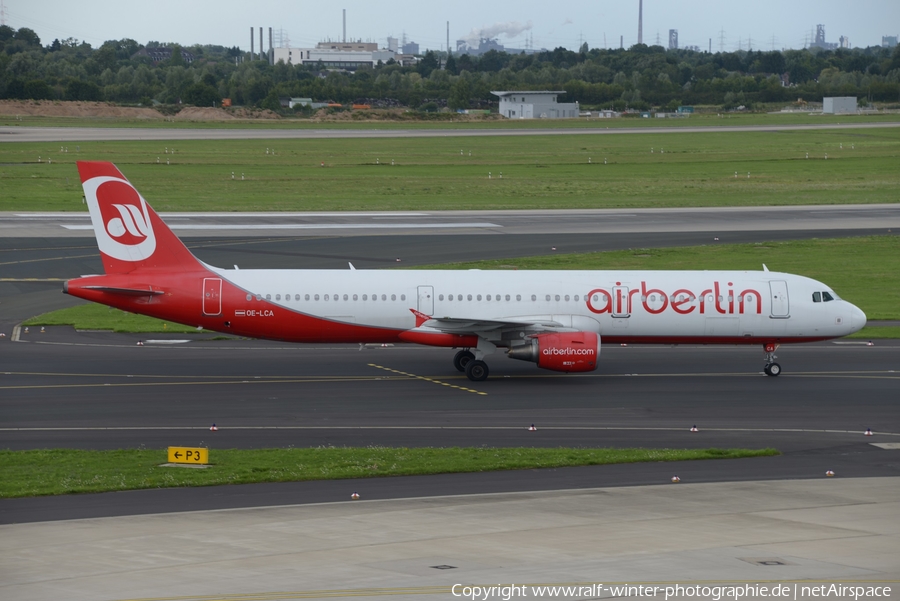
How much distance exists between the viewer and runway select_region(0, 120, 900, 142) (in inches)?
5645

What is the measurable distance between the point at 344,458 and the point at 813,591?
13.1 metres

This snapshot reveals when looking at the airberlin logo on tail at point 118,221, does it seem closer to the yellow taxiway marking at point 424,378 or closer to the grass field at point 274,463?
the yellow taxiway marking at point 424,378

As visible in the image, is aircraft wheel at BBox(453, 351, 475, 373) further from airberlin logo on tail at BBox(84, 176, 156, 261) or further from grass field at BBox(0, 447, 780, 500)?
airberlin logo on tail at BBox(84, 176, 156, 261)

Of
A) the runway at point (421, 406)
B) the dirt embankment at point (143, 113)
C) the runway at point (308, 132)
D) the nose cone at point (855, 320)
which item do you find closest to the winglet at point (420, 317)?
the runway at point (421, 406)

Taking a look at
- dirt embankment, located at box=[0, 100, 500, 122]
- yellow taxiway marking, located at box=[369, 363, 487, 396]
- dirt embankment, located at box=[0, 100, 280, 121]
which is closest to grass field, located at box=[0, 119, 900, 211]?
yellow taxiway marking, located at box=[369, 363, 487, 396]

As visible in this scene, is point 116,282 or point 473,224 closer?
point 116,282

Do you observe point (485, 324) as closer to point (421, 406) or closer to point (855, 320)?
point (421, 406)

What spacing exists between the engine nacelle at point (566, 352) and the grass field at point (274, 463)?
8.32 meters

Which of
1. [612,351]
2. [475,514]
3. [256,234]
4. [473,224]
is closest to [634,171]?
[473,224]

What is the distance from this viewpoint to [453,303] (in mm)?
37656

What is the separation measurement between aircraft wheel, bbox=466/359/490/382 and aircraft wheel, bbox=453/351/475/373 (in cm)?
115

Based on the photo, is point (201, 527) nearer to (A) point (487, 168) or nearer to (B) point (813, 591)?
(B) point (813, 591)

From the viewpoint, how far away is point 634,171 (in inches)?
4466

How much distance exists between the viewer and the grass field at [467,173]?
297 feet
